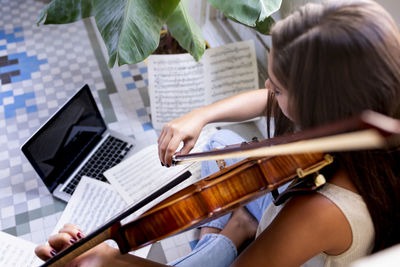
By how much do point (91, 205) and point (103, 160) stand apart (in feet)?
0.48

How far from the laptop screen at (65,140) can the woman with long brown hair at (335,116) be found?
0.84 feet

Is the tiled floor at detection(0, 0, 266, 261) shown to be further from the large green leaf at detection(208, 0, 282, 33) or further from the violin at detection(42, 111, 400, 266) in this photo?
the large green leaf at detection(208, 0, 282, 33)

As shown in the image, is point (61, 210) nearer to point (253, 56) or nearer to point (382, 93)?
point (253, 56)

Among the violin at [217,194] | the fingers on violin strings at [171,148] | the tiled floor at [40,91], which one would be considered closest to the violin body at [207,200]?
the violin at [217,194]

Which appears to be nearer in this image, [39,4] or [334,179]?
[334,179]

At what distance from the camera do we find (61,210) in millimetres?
930

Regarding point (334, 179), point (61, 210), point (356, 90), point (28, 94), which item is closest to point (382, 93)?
point (356, 90)

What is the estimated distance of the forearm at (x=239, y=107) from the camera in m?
0.89

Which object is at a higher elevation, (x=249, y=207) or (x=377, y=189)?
(x=377, y=189)

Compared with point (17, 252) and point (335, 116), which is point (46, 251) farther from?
point (335, 116)

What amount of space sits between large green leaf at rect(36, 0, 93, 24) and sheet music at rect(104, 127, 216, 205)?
38 cm

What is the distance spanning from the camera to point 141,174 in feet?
3.18

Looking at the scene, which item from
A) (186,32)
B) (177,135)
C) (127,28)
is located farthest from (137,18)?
(177,135)

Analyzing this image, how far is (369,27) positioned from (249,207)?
56 centimetres
